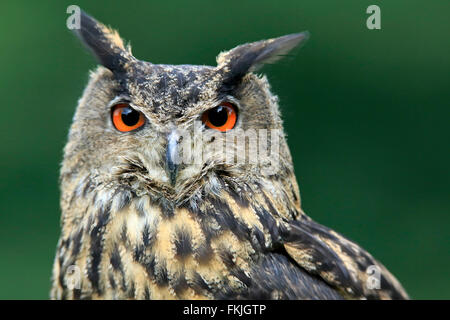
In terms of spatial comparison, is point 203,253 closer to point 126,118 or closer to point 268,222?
point 268,222

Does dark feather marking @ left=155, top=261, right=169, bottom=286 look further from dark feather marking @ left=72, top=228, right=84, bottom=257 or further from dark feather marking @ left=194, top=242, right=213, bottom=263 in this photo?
dark feather marking @ left=72, top=228, right=84, bottom=257

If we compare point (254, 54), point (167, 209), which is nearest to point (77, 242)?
point (167, 209)

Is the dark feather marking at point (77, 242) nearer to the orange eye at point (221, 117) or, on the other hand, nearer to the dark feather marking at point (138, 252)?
the dark feather marking at point (138, 252)
